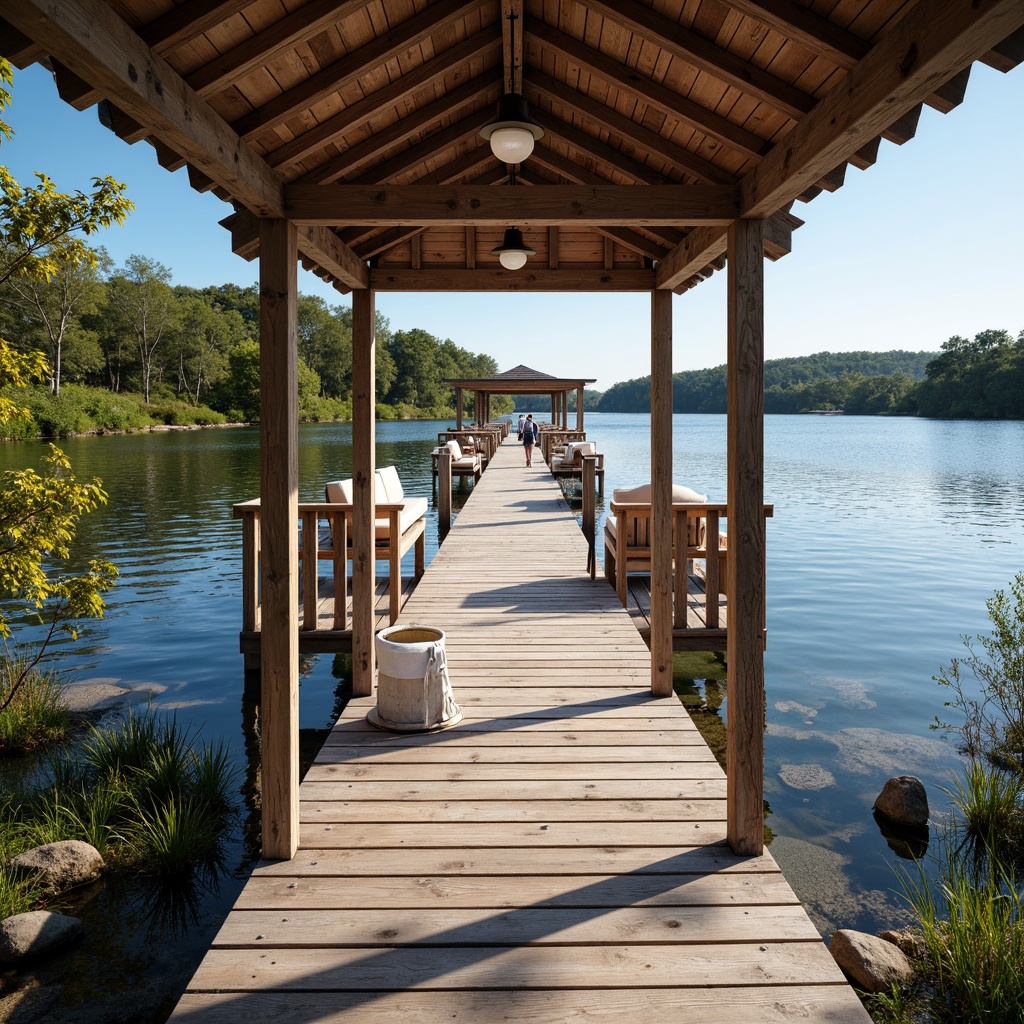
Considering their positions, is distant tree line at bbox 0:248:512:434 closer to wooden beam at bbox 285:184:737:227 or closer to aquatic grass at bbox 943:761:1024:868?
wooden beam at bbox 285:184:737:227

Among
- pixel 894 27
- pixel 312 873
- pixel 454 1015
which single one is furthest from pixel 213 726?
pixel 894 27

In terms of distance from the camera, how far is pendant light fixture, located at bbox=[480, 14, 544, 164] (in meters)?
3.49

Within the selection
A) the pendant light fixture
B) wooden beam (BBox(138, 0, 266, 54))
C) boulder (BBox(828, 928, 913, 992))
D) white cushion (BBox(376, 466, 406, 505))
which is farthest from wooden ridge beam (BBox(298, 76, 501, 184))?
white cushion (BBox(376, 466, 406, 505))

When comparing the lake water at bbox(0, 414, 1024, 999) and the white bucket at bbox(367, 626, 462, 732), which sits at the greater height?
the white bucket at bbox(367, 626, 462, 732)

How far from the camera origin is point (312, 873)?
3.27m

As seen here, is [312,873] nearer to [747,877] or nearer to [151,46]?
[747,877]

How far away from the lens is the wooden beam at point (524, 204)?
3.62 m

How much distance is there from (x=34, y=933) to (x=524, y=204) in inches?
161

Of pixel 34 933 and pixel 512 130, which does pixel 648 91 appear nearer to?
pixel 512 130

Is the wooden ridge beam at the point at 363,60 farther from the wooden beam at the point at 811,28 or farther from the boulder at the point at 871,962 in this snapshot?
the boulder at the point at 871,962

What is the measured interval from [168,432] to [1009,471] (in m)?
47.1

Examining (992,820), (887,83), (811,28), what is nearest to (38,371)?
(811,28)

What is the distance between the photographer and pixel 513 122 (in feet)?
11.5

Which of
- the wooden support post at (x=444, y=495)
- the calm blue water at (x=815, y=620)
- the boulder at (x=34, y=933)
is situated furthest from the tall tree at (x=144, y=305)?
the boulder at (x=34, y=933)
